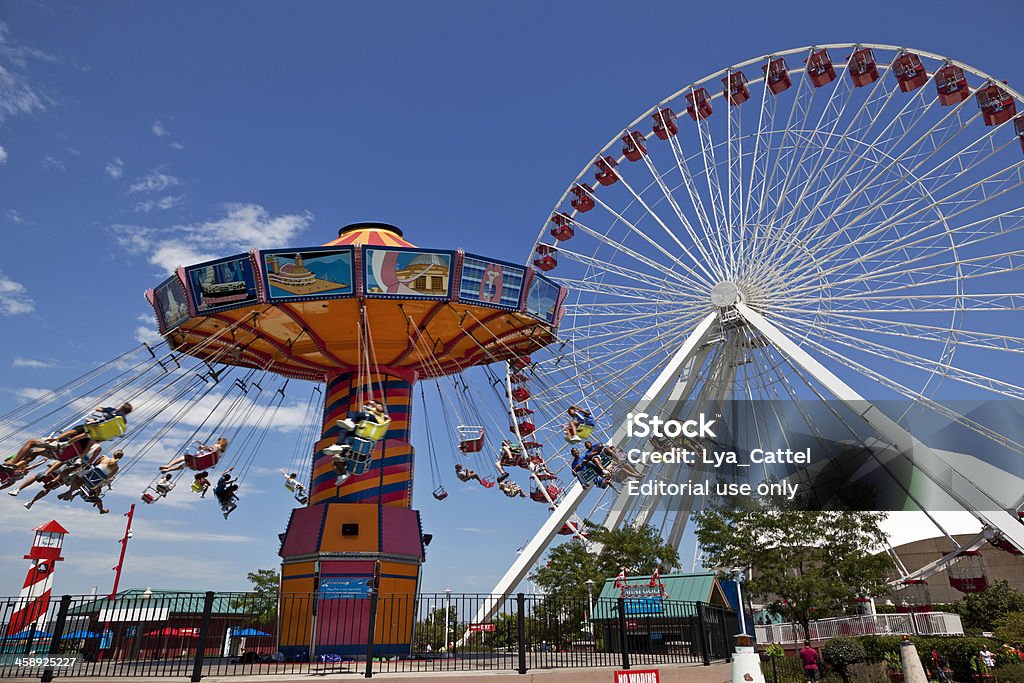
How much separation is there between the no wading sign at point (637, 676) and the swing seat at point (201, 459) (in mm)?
9585

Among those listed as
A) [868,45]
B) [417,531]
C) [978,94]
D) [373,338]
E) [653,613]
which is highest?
[868,45]

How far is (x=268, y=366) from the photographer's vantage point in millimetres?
19391

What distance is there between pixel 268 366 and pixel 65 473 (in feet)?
21.0

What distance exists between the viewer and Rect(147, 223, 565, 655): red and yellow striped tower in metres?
14.6

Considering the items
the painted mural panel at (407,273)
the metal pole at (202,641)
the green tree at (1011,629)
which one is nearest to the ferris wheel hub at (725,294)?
the green tree at (1011,629)

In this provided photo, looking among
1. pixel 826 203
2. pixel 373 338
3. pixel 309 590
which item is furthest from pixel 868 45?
pixel 309 590

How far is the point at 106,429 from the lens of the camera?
13273 millimetres

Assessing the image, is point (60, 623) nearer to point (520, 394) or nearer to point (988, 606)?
point (520, 394)

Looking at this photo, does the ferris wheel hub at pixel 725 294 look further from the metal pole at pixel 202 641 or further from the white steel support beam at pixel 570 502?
the metal pole at pixel 202 641

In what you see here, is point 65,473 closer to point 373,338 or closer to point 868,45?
point 373,338

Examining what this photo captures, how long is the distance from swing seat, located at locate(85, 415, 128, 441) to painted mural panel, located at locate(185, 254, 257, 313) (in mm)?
2737

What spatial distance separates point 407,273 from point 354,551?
604 centimetres

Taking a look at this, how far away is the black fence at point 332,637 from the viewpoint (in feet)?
32.3

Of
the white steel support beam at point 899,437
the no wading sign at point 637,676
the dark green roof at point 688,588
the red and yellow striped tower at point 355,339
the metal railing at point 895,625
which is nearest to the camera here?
the no wading sign at point 637,676
